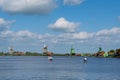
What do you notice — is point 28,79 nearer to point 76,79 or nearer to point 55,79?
point 55,79

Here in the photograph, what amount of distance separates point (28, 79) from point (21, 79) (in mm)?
1739

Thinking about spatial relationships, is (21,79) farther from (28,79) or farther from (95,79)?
(95,79)

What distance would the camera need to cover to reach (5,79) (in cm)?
8206

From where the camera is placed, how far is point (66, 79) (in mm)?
82938

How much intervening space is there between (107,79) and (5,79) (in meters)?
25.6

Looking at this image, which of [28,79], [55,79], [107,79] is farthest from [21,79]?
[107,79]

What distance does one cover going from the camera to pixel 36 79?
270 feet

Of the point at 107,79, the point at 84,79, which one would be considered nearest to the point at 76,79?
the point at 84,79

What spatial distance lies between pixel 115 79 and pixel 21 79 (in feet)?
77.3

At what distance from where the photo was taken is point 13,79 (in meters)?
82.3

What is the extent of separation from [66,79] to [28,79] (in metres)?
9.39

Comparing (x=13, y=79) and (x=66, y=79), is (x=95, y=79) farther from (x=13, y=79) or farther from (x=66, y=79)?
(x=13, y=79)

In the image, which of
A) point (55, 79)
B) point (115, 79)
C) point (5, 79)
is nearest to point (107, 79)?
point (115, 79)

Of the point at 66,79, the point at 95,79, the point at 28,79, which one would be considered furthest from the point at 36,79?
the point at 95,79
